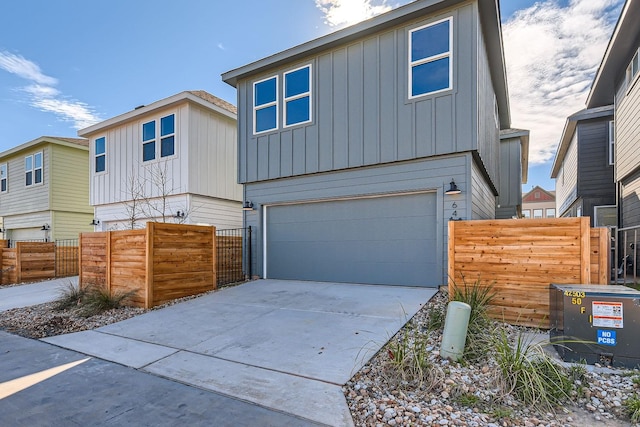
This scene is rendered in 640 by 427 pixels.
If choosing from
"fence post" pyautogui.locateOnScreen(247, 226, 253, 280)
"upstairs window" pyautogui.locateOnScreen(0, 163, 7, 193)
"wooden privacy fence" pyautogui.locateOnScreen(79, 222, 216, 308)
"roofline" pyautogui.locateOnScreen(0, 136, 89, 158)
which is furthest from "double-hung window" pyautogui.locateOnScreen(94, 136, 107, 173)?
"upstairs window" pyautogui.locateOnScreen(0, 163, 7, 193)

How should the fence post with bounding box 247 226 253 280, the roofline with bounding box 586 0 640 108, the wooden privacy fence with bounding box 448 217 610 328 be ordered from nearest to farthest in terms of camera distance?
1. the wooden privacy fence with bounding box 448 217 610 328
2. the roofline with bounding box 586 0 640 108
3. the fence post with bounding box 247 226 253 280

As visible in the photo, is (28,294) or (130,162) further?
(130,162)

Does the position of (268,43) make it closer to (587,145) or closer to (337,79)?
(337,79)

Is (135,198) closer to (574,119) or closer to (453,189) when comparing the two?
(453,189)

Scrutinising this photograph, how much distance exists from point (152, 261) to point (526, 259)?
20.5 feet

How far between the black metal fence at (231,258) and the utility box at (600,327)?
22.6 feet

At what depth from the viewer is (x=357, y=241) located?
25.2 feet

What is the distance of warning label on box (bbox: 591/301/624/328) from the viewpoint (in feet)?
10.9

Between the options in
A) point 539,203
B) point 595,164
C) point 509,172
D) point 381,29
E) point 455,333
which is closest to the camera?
point 455,333

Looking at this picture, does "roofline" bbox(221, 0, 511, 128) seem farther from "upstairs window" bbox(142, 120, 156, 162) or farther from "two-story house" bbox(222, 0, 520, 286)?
"upstairs window" bbox(142, 120, 156, 162)

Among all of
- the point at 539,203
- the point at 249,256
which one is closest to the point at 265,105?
the point at 249,256

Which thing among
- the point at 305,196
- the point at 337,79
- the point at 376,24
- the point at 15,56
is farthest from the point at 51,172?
the point at 376,24

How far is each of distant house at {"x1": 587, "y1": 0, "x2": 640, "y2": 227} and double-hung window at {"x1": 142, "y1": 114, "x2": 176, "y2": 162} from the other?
12.2 metres

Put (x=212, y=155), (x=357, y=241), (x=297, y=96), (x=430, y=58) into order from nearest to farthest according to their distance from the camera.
Answer: (x=430, y=58), (x=357, y=241), (x=297, y=96), (x=212, y=155)
